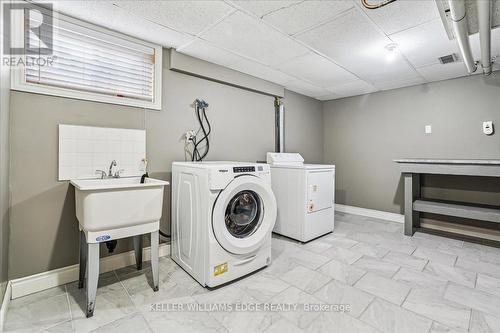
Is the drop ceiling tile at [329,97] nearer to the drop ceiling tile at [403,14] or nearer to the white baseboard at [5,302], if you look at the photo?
the drop ceiling tile at [403,14]

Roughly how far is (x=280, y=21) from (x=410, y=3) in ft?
3.09

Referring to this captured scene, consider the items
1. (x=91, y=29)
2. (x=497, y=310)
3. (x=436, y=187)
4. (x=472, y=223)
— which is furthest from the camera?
(x=436, y=187)

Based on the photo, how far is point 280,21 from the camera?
1.94 m

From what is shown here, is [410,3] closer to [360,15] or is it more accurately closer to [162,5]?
[360,15]

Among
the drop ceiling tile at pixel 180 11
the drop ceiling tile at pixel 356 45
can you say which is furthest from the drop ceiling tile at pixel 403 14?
the drop ceiling tile at pixel 180 11

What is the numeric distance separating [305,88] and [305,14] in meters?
2.06

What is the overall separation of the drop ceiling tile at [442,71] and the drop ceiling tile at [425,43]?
22cm

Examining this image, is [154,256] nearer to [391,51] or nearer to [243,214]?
[243,214]

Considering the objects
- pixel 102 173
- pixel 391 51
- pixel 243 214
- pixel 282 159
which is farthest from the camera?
pixel 282 159

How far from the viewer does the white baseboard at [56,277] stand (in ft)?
5.65

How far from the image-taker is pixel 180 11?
71.3 inches

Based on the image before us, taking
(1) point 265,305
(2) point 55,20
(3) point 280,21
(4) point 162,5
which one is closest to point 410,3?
(3) point 280,21

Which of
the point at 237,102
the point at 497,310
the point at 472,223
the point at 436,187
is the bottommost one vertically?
the point at 497,310

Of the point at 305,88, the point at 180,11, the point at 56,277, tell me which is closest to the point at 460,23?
the point at 180,11
